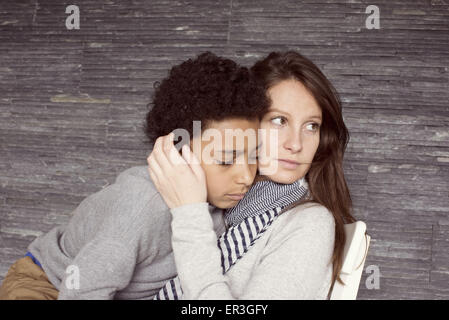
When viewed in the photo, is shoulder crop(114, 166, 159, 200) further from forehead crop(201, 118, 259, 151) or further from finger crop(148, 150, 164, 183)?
forehead crop(201, 118, 259, 151)

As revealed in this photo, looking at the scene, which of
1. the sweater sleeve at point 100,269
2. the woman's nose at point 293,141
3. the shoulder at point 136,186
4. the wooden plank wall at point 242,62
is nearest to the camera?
the sweater sleeve at point 100,269

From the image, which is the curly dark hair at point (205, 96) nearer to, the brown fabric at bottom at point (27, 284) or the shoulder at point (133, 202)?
the shoulder at point (133, 202)

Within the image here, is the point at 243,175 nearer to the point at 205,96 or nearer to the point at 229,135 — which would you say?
the point at 229,135

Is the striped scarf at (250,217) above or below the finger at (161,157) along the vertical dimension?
below

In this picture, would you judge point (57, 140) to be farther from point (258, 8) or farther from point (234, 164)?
point (234, 164)

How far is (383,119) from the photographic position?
6.12 ft

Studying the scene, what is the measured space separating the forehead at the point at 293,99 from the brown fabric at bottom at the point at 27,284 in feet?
2.33

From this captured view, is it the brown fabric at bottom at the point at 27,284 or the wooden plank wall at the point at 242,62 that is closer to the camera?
the brown fabric at bottom at the point at 27,284

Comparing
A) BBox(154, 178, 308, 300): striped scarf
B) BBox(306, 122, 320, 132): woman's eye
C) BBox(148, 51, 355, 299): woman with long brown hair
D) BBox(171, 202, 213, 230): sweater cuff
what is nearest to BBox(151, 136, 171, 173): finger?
BBox(148, 51, 355, 299): woman with long brown hair

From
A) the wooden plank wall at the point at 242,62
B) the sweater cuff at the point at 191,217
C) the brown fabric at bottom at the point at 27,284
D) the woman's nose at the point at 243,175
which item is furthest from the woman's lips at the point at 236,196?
the wooden plank wall at the point at 242,62

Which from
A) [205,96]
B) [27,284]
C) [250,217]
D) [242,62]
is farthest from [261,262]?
[242,62]

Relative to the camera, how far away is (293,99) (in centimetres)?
121

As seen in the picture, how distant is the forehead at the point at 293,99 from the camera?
1197mm
